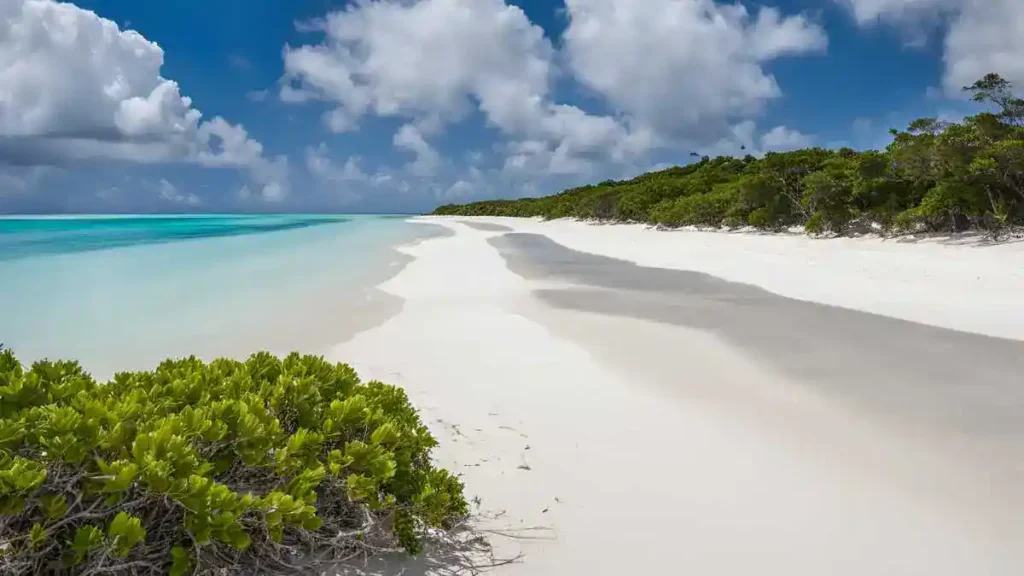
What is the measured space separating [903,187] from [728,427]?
20.3 metres

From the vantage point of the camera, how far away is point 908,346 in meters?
6.26

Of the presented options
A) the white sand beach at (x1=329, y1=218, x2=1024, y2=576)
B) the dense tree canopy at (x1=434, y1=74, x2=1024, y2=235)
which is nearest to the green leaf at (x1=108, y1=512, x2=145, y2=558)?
the white sand beach at (x1=329, y1=218, x2=1024, y2=576)

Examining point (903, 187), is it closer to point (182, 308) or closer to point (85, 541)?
point (182, 308)

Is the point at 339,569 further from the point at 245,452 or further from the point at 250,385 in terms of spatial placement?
the point at 250,385

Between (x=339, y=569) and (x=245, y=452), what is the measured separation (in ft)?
2.00

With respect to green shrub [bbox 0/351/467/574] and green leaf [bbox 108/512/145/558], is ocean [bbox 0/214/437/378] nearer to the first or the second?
green shrub [bbox 0/351/467/574]

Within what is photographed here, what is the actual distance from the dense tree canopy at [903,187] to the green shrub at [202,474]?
59.0ft

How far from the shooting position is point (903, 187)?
64.7ft

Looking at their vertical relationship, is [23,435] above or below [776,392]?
above

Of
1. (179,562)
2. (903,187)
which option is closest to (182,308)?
(179,562)

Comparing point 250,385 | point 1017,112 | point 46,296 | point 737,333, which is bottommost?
point 46,296

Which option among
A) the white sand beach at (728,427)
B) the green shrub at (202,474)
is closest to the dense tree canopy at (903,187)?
the white sand beach at (728,427)

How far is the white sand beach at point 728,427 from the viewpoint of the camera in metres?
2.62

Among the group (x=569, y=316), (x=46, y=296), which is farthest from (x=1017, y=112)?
(x=46, y=296)
